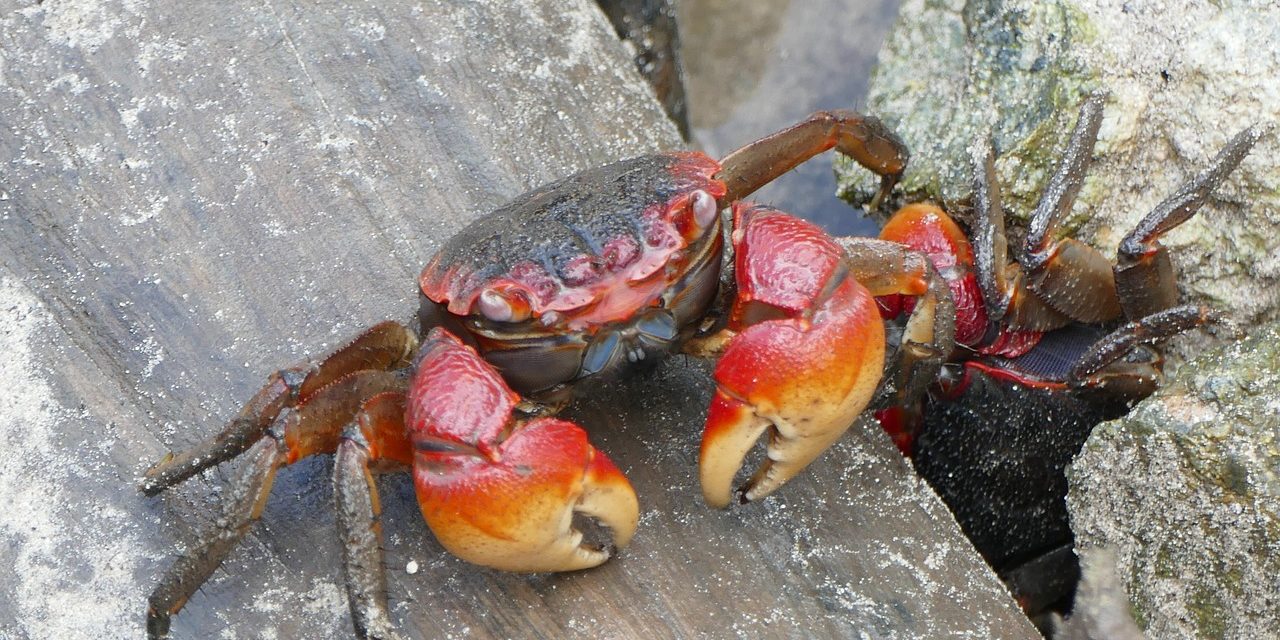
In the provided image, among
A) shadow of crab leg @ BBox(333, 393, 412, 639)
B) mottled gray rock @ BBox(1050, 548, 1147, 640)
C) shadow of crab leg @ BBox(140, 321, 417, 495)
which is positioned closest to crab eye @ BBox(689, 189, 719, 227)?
shadow of crab leg @ BBox(140, 321, 417, 495)

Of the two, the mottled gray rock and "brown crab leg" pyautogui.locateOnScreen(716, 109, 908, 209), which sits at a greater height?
"brown crab leg" pyautogui.locateOnScreen(716, 109, 908, 209)

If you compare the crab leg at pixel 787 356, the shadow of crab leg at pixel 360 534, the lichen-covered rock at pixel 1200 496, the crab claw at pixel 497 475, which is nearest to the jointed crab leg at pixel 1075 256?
the lichen-covered rock at pixel 1200 496

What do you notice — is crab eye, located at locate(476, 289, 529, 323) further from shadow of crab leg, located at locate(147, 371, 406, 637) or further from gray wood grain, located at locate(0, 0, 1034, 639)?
gray wood grain, located at locate(0, 0, 1034, 639)

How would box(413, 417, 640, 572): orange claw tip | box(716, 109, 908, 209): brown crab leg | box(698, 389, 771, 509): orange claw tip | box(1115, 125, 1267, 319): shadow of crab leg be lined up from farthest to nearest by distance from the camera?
box(1115, 125, 1267, 319): shadow of crab leg → box(716, 109, 908, 209): brown crab leg → box(698, 389, 771, 509): orange claw tip → box(413, 417, 640, 572): orange claw tip

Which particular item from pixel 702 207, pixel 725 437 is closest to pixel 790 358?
pixel 725 437

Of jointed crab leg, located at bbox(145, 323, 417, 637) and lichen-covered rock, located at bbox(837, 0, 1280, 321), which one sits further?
lichen-covered rock, located at bbox(837, 0, 1280, 321)

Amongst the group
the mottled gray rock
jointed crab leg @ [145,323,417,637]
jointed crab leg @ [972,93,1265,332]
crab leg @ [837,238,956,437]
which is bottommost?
the mottled gray rock

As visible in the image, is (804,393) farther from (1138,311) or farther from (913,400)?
(1138,311)

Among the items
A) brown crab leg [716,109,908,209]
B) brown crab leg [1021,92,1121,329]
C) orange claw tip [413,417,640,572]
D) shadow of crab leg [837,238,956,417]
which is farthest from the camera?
brown crab leg [1021,92,1121,329]
